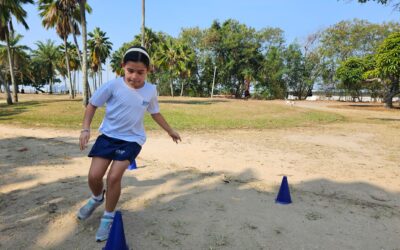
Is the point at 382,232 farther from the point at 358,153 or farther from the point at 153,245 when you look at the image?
the point at 358,153

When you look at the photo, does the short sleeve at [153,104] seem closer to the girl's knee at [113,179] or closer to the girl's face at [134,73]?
the girl's face at [134,73]

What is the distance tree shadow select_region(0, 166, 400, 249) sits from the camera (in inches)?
127

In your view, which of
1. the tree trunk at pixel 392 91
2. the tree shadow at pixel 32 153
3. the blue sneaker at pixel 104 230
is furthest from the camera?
the tree trunk at pixel 392 91

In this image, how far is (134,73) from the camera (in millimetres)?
3232

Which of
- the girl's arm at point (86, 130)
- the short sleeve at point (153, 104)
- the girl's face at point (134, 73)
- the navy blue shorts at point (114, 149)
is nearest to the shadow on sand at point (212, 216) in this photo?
the navy blue shorts at point (114, 149)

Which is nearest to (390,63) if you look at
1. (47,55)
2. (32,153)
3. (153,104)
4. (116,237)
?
(32,153)

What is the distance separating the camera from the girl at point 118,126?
3.19 meters

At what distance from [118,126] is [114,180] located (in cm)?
56

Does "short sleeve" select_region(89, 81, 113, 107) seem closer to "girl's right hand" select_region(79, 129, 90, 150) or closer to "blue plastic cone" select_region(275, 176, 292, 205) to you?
"girl's right hand" select_region(79, 129, 90, 150)

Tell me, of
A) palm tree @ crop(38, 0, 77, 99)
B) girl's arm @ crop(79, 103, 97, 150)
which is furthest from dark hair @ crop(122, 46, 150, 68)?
palm tree @ crop(38, 0, 77, 99)

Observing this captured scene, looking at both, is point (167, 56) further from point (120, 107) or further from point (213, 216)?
point (120, 107)

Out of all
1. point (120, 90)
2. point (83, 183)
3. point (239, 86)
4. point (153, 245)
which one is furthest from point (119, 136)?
point (239, 86)

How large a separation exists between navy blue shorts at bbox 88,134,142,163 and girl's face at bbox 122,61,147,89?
2.01 ft

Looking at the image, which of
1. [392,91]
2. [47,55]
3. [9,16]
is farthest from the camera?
[47,55]
